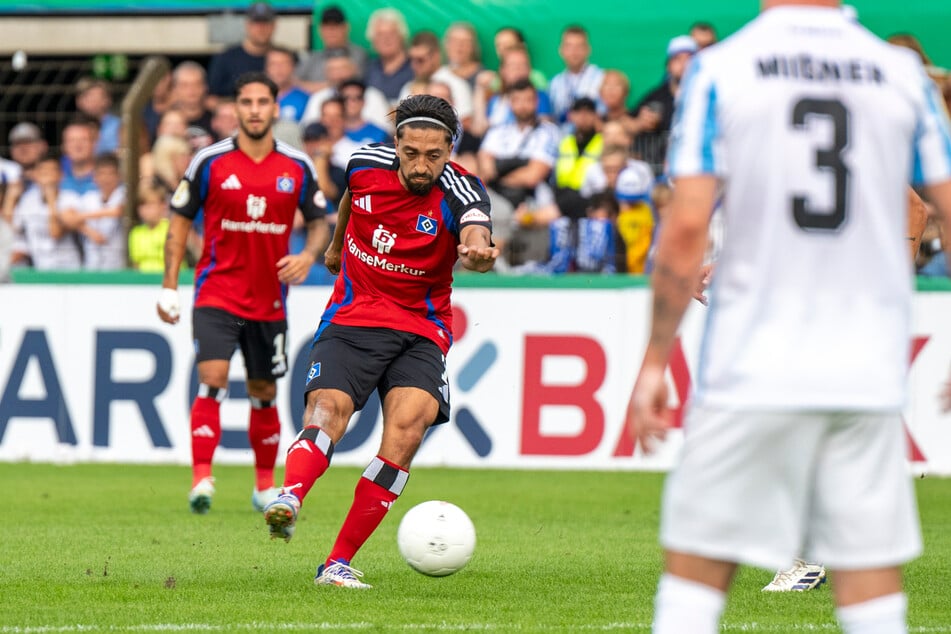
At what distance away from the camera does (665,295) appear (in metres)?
3.93

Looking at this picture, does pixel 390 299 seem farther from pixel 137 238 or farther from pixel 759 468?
pixel 137 238

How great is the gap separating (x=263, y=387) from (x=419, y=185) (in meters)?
4.02

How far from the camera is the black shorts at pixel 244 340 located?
10992 millimetres

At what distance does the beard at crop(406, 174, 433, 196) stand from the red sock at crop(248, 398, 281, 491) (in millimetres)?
3979

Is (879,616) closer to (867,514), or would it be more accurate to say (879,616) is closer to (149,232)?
(867,514)

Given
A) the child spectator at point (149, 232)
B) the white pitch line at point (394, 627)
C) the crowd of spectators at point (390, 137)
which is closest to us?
the white pitch line at point (394, 627)

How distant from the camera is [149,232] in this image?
→ 15.1 m

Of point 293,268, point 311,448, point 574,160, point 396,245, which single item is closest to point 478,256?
point 396,245

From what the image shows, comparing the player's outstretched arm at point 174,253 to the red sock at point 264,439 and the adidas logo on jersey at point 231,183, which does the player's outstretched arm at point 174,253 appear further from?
the red sock at point 264,439

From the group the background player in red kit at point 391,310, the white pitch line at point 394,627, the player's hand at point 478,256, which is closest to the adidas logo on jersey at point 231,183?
the background player in red kit at point 391,310

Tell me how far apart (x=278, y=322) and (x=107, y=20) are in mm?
9896

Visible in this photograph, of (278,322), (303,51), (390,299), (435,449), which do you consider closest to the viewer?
(390,299)

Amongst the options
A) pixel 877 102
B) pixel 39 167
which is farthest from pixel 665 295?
pixel 39 167

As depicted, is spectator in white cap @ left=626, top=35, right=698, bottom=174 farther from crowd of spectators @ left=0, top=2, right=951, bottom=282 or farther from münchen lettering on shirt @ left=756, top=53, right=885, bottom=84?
münchen lettering on shirt @ left=756, top=53, right=885, bottom=84
